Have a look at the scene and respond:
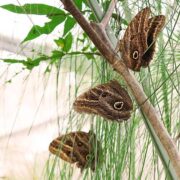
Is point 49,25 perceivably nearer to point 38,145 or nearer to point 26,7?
point 26,7

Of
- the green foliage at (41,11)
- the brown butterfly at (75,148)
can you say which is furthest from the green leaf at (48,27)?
the brown butterfly at (75,148)

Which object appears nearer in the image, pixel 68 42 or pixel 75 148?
pixel 75 148

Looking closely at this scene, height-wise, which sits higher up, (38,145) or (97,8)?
(97,8)

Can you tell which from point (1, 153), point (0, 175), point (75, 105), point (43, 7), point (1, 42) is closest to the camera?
point (75, 105)

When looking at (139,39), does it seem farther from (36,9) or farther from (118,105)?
(36,9)

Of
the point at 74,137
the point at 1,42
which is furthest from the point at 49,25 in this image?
the point at 1,42

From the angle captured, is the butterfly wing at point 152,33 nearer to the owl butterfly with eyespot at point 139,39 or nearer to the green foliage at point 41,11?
the owl butterfly with eyespot at point 139,39

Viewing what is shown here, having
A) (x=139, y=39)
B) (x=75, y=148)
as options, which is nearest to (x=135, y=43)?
(x=139, y=39)
